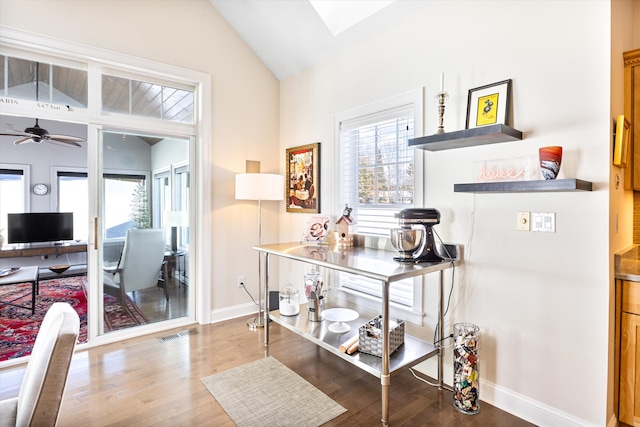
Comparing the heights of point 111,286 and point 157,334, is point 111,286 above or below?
above

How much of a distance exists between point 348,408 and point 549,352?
1204 millimetres

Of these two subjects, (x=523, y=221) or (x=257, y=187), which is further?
(x=257, y=187)

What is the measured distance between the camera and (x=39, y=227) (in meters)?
4.68

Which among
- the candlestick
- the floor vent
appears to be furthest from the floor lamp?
the candlestick

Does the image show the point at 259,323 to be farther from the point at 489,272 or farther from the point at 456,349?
the point at 489,272

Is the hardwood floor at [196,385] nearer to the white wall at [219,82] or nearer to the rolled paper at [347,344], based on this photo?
the rolled paper at [347,344]

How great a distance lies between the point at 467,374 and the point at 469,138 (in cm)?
139

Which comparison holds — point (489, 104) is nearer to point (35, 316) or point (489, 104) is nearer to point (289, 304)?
point (289, 304)

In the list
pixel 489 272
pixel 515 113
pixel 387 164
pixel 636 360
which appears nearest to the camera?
pixel 636 360

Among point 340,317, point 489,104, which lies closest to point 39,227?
point 340,317

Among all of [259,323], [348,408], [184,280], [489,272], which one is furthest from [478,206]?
[184,280]

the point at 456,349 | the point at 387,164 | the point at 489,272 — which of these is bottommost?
the point at 456,349

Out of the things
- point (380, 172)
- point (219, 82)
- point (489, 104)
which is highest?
point (219, 82)

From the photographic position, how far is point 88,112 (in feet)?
9.46
